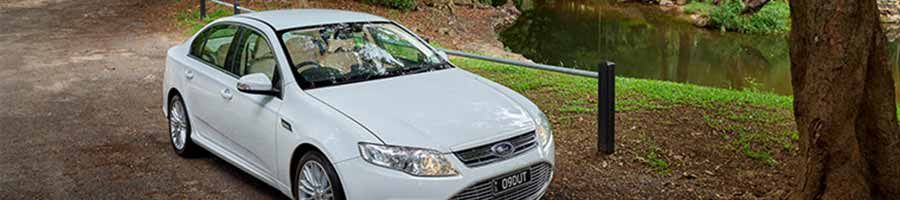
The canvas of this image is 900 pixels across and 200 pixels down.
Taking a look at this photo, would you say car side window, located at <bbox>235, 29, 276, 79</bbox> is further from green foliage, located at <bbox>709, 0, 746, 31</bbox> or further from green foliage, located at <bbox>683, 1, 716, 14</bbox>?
green foliage, located at <bbox>683, 1, 716, 14</bbox>

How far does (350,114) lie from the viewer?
5.20m

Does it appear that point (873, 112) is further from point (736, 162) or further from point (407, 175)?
point (407, 175)

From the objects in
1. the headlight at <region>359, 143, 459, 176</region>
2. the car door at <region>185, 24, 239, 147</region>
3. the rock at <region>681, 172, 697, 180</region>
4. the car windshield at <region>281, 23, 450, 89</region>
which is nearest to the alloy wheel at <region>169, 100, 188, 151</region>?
the car door at <region>185, 24, 239, 147</region>

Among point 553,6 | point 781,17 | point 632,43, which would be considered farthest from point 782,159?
point 553,6

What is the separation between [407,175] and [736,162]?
10.9ft

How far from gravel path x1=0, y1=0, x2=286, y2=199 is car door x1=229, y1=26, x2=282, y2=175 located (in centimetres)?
42

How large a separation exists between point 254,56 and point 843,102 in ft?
13.3

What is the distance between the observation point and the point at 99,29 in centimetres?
1636

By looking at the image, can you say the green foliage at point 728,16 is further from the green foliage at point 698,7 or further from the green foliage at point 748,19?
the green foliage at point 698,7

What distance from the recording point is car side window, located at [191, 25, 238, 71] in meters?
6.65

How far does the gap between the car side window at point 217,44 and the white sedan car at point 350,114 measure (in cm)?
2

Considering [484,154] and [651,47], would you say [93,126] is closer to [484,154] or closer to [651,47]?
[484,154]

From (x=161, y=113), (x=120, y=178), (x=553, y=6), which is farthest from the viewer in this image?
(x=553, y=6)

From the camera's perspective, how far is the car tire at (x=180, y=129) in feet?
23.2
